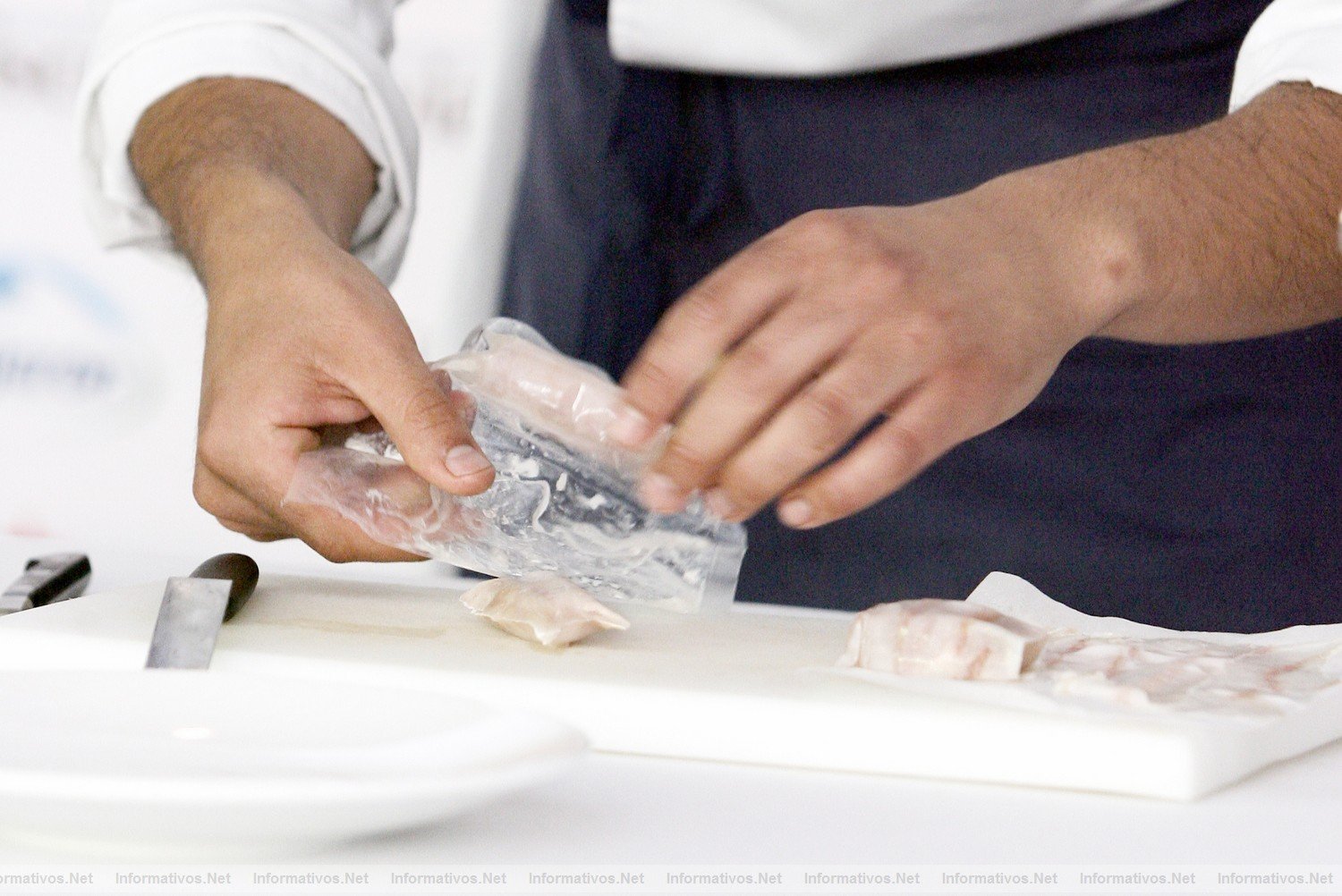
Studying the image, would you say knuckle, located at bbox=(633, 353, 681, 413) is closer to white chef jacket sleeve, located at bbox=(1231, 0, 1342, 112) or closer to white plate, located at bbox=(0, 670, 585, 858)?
white plate, located at bbox=(0, 670, 585, 858)

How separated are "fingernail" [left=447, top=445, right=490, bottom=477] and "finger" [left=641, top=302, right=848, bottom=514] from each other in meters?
0.16

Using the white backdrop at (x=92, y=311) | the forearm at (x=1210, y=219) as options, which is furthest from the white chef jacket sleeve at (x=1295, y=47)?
the white backdrop at (x=92, y=311)

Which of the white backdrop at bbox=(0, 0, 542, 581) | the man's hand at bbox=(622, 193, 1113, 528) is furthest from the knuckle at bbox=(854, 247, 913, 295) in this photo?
the white backdrop at bbox=(0, 0, 542, 581)

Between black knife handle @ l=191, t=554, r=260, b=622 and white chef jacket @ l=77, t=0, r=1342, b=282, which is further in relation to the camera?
white chef jacket @ l=77, t=0, r=1342, b=282

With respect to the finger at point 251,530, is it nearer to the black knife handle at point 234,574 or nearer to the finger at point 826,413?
the black knife handle at point 234,574

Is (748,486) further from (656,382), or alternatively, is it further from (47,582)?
(47,582)

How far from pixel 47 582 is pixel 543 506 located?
0.35 m

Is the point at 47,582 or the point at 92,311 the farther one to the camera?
the point at 92,311

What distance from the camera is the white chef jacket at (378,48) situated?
1.29 meters

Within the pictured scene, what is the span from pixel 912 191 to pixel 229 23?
27.0 inches

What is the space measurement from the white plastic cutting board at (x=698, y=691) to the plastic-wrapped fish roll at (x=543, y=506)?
4cm

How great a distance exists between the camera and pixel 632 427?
0.83m

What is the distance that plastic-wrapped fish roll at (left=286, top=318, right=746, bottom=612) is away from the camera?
972 millimetres

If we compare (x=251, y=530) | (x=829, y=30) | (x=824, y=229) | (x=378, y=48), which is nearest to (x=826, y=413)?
(x=824, y=229)
